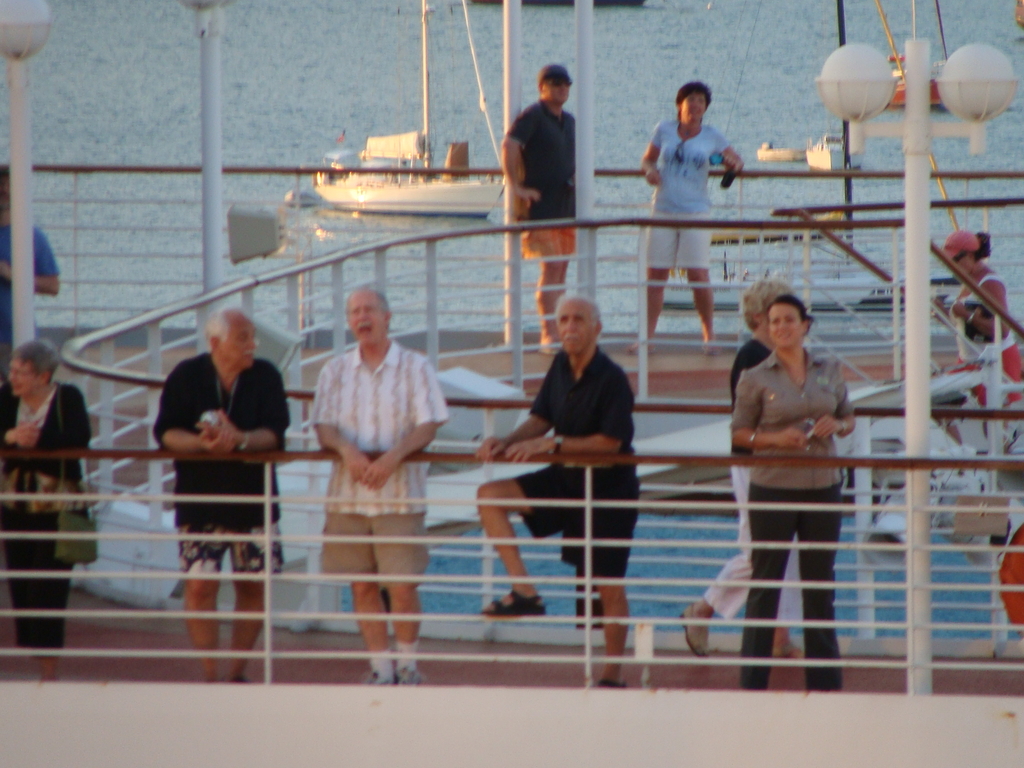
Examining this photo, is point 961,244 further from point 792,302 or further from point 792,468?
point 792,468

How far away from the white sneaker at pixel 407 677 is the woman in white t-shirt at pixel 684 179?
3.22 meters

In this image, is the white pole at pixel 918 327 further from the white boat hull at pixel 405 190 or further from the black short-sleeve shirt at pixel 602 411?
the white boat hull at pixel 405 190

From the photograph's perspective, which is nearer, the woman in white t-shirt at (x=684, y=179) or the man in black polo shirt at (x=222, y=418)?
the man in black polo shirt at (x=222, y=418)

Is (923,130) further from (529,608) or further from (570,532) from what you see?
(529,608)

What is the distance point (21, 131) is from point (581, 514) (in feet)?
7.06

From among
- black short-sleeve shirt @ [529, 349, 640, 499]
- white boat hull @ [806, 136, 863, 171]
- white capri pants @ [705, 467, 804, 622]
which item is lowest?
white capri pants @ [705, 467, 804, 622]

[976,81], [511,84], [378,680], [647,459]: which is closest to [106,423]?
[378,680]

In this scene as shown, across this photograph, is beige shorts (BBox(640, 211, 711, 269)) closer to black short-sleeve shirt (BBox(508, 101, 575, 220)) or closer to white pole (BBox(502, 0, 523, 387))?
black short-sleeve shirt (BBox(508, 101, 575, 220))

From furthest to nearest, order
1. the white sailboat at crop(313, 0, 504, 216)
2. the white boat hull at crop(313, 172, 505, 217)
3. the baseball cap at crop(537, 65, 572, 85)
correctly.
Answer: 1. the white boat hull at crop(313, 172, 505, 217)
2. the white sailboat at crop(313, 0, 504, 216)
3. the baseball cap at crop(537, 65, 572, 85)

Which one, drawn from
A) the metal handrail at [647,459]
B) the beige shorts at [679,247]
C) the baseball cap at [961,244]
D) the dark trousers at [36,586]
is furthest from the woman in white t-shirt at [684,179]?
the dark trousers at [36,586]

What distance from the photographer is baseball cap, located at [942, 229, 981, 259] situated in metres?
6.29

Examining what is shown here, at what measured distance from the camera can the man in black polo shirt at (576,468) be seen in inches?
171

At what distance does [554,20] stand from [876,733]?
73.5 m

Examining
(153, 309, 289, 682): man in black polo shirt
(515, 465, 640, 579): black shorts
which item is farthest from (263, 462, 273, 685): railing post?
(515, 465, 640, 579): black shorts
